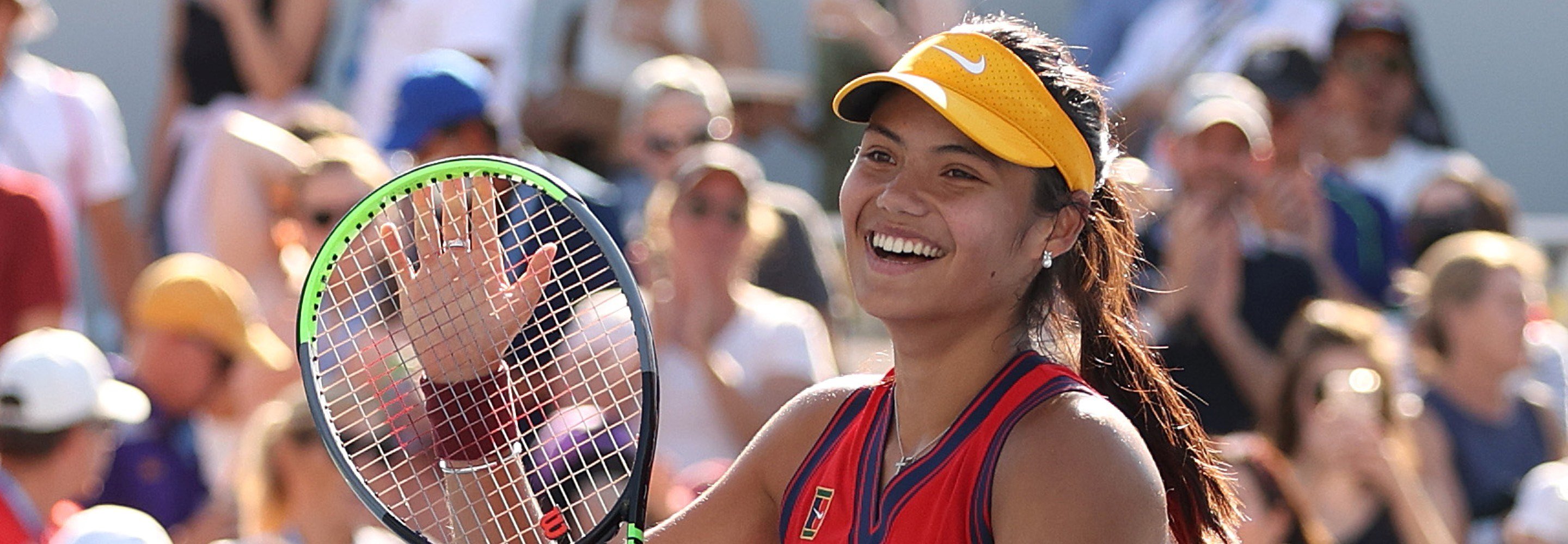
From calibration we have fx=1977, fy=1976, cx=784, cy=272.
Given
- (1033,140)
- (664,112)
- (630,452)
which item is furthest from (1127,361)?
(664,112)

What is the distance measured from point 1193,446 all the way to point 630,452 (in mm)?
1594

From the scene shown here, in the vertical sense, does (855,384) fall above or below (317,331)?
below

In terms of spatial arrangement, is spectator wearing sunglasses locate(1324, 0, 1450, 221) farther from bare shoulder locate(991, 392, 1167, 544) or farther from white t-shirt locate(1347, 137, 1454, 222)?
bare shoulder locate(991, 392, 1167, 544)

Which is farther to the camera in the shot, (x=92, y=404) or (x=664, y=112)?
(x=664, y=112)

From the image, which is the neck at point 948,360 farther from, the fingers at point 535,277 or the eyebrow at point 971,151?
the fingers at point 535,277

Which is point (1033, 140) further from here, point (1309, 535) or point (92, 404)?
point (92, 404)

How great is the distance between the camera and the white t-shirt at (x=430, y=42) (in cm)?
622

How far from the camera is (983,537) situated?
7.06 feet

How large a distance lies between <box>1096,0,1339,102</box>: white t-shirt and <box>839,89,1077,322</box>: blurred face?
13.9ft

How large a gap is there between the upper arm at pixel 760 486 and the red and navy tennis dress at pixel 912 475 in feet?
0.10

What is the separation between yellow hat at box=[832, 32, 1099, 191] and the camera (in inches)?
88.4

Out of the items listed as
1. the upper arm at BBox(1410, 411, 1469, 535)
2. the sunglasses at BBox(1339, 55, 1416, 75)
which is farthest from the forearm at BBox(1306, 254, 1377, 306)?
the sunglasses at BBox(1339, 55, 1416, 75)

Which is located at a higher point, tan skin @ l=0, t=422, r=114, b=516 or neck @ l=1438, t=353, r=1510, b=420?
tan skin @ l=0, t=422, r=114, b=516

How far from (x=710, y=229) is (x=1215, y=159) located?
1376 mm
